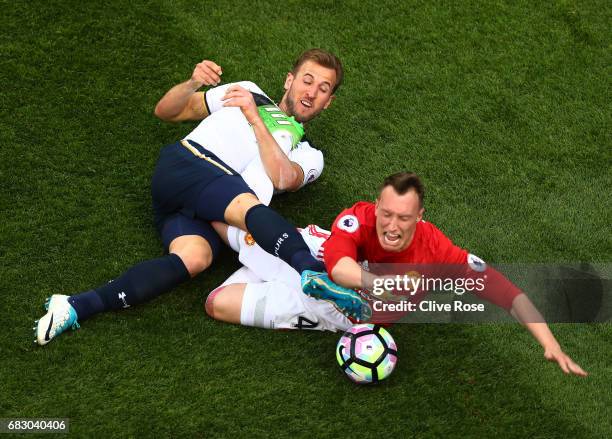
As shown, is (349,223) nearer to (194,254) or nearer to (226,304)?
(226,304)

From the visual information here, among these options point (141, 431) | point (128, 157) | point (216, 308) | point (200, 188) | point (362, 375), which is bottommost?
point (141, 431)

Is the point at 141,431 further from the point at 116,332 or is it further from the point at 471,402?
the point at 471,402

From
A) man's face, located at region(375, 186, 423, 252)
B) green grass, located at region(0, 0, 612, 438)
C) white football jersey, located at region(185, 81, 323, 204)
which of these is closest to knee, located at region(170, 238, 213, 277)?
green grass, located at region(0, 0, 612, 438)

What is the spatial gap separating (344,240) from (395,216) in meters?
0.31

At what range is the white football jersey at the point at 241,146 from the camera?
5656 millimetres

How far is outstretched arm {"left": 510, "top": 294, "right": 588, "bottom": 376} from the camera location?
14.4 feet

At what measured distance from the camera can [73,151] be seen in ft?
20.3

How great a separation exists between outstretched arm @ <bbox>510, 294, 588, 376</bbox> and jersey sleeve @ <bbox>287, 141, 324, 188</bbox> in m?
1.70

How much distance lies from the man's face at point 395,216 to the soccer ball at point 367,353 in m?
0.49

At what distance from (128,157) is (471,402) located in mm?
2817

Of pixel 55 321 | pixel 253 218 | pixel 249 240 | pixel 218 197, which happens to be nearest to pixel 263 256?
pixel 249 240

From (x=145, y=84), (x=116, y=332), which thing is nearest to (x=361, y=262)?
(x=116, y=332)

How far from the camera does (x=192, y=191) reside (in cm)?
546

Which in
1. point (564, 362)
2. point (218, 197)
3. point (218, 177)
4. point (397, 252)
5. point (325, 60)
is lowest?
point (564, 362)
